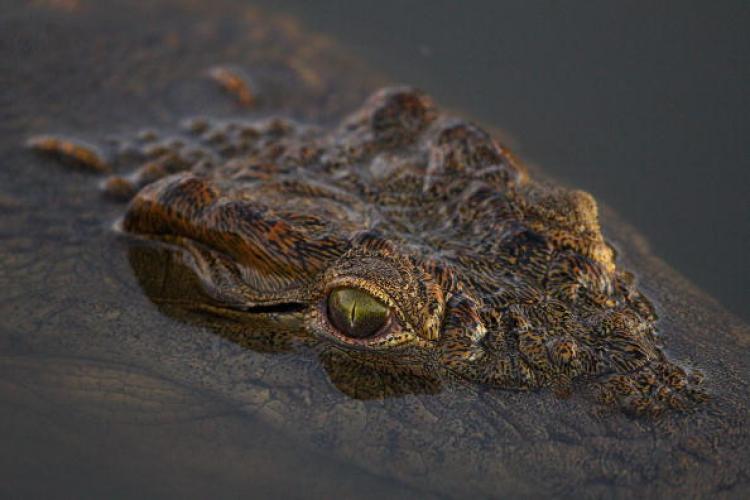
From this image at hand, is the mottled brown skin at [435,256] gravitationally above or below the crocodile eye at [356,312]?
above

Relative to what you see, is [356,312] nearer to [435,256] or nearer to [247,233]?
[435,256]

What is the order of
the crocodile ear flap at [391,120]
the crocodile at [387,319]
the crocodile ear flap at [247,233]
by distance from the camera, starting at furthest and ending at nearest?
the crocodile ear flap at [391,120] → the crocodile ear flap at [247,233] → the crocodile at [387,319]

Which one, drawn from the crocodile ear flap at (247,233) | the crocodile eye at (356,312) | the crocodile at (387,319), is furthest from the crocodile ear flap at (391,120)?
the crocodile eye at (356,312)

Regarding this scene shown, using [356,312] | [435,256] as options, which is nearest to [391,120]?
[435,256]

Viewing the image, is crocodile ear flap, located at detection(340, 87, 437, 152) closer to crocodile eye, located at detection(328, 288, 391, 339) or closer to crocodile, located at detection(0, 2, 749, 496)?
crocodile, located at detection(0, 2, 749, 496)

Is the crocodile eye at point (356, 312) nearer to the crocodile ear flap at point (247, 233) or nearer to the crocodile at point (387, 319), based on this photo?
the crocodile at point (387, 319)

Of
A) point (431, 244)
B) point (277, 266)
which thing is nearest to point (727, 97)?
point (431, 244)

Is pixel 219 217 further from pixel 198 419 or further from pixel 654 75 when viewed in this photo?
pixel 654 75
